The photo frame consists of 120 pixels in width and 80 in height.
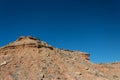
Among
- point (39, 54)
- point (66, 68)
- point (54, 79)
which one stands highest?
point (39, 54)

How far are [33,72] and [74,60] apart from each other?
32.3 ft

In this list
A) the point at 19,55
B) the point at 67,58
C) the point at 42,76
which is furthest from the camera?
the point at 67,58

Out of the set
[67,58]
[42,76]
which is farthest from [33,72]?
[67,58]

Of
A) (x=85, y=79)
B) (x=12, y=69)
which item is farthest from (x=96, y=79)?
(x=12, y=69)

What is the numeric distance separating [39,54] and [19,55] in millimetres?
3189

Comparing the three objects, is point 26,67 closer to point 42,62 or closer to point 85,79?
point 42,62

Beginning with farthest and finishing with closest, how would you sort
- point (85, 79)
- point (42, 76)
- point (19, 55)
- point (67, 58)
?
point (67, 58)
point (19, 55)
point (85, 79)
point (42, 76)

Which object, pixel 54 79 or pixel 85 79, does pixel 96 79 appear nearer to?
pixel 85 79

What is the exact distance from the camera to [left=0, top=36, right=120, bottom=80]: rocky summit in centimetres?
3494

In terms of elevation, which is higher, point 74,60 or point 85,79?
point 74,60

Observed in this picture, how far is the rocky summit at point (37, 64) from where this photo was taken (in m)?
34.9

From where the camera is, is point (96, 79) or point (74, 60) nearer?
point (96, 79)

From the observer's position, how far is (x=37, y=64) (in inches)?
1454

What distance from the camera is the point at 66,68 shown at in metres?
38.2
